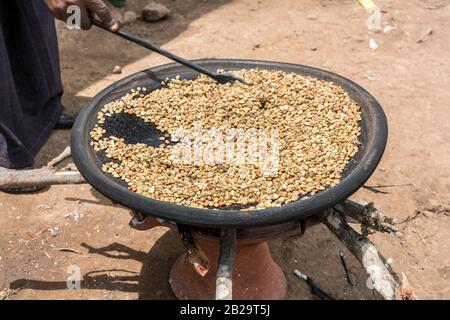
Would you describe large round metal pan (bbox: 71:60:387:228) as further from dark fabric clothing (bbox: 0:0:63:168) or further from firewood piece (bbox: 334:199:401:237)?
dark fabric clothing (bbox: 0:0:63:168)

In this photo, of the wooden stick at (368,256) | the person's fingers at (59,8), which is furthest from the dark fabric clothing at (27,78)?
the wooden stick at (368,256)

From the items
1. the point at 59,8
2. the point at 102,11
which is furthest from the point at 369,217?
the point at 59,8

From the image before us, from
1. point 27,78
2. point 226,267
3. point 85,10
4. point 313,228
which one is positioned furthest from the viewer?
point 27,78

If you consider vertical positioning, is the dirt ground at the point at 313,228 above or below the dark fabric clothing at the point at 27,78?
below

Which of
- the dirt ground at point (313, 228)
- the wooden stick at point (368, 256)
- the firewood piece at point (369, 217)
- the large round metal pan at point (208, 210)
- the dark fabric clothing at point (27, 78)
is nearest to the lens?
the large round metal pan at point (208, 210)

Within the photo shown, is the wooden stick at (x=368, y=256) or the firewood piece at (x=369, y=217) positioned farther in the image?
the firewood piece at (x=369, y=217)

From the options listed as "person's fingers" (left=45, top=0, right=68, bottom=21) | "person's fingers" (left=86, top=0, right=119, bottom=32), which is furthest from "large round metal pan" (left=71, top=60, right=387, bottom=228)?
"person's fingers" (left=45, top=0, right=68, bottom=21)

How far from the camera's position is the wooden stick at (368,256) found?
6.49 ft

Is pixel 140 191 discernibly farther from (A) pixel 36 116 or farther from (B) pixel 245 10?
(B) pixel 245 10

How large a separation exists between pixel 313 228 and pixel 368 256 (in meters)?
1.50

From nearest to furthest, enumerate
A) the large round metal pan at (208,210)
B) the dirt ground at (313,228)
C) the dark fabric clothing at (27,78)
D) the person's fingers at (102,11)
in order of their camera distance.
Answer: the large round metal pan at (208,210)
the person's fingers at (102,11)
the dirt ground at (313,228)
the dark fabric clothing at (27,78)

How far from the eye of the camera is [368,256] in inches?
83.1

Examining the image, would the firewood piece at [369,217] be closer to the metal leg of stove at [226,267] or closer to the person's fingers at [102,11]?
the metal leg of stove at [226,267]

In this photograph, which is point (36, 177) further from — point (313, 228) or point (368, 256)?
point (313, 228)
